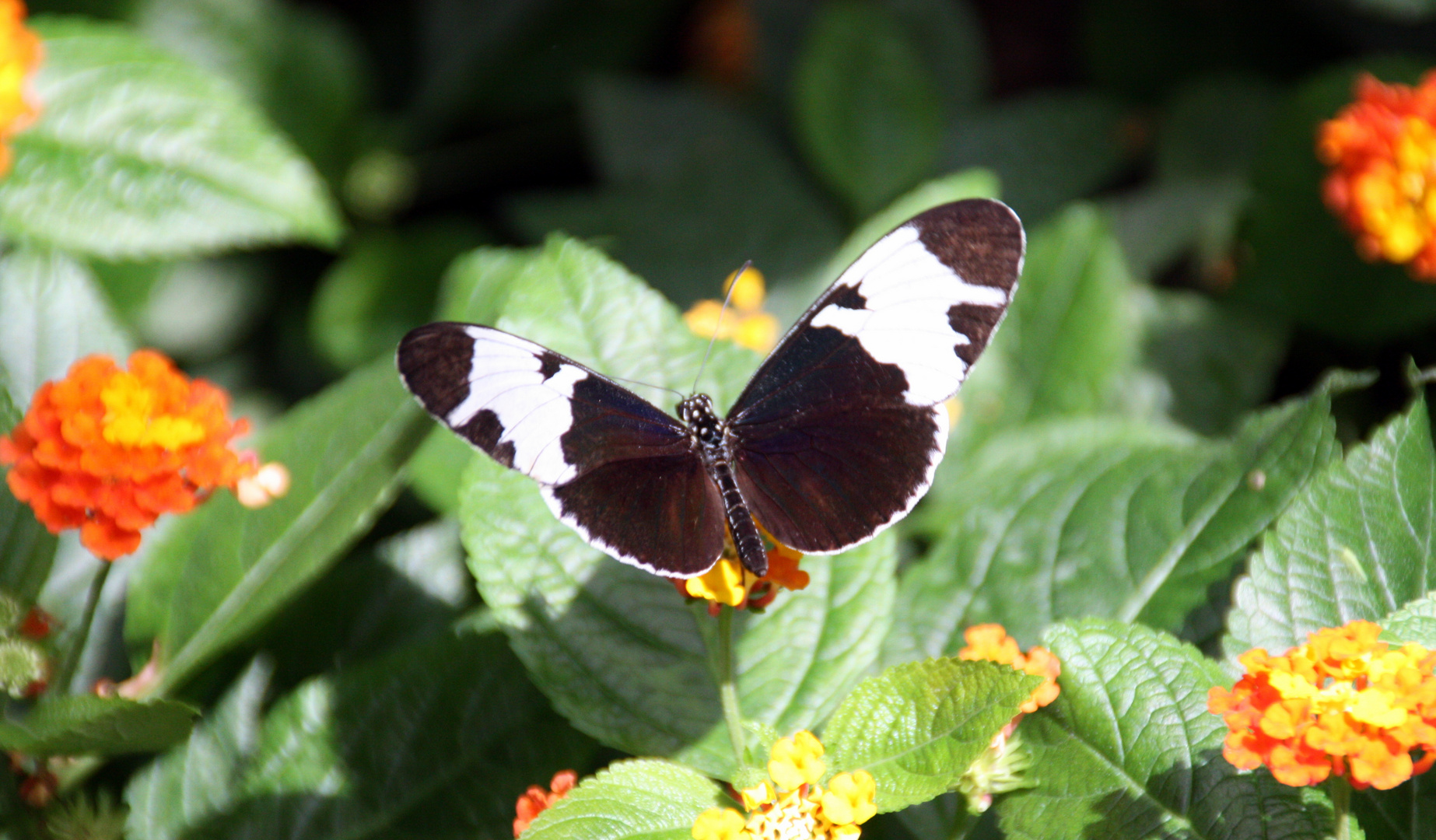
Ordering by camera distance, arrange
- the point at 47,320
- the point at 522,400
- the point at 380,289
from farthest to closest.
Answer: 1. the point at 380,289
2. the point at 47,320
3. the point at 522,400

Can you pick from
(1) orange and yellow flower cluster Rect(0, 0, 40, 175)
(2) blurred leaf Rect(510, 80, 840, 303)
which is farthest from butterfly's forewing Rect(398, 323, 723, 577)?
(2) blurred leaf Rect(510, 80, 840, 303)

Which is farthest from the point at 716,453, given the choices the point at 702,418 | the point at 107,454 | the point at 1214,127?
the point at 1214,127

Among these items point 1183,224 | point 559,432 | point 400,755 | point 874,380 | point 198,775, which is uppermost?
point 1183,224

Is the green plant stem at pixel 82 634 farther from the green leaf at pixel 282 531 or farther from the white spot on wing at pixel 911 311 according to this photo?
the white spot on wing at pixel 911 311

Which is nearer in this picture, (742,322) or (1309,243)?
(742,322)

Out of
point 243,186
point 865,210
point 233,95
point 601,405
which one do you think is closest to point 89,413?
point 601,405

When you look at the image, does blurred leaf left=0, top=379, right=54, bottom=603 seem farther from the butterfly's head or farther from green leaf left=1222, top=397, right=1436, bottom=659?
green leaf left=1222, top=397, right=1436, bottom=659

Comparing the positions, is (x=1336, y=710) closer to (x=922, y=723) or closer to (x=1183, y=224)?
(x=922, y=723)
